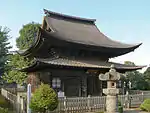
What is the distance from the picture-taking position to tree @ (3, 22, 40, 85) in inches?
1383

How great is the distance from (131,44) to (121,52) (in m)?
1.95

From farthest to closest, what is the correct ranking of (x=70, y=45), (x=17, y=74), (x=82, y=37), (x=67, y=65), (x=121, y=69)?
(x=17, y=74)
(x=82, y=37)
(x=121, y=69)
(x=70, y=45)
(x=67, y=65)

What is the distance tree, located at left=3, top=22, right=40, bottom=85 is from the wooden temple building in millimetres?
8063

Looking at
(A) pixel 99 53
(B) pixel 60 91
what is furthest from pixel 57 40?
(A) pixel 99 53

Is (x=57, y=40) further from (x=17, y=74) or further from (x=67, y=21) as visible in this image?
(x=17, y=74)

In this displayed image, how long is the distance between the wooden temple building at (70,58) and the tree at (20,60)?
8.06 meters

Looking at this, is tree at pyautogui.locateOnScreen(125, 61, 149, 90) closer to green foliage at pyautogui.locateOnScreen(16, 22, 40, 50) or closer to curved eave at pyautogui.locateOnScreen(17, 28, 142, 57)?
curved eave at pyautogui.locateOnScreen(17, 28, 142, 57)

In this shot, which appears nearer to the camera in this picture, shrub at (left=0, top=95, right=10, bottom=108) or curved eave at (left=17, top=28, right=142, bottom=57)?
curved eave at (left=17, top=28, right=142, bottom=57)

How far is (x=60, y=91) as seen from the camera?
68.1 ft

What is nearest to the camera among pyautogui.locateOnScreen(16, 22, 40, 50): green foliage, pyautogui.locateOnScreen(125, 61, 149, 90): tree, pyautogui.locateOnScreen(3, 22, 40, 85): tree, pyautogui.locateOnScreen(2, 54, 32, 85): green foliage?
pyautogui.locateOnScreen(125, 61, 149, 90): tree

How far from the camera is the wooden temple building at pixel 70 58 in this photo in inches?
805

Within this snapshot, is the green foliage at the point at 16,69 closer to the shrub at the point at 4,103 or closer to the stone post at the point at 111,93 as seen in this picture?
the shrub at the point at 4,103

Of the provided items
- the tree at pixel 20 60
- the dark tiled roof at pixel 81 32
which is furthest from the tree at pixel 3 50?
the dark tiled roof at pixel 81 32

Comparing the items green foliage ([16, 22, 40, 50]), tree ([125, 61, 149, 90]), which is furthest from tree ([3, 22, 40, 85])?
tree ([125, 61, 149, 90])
